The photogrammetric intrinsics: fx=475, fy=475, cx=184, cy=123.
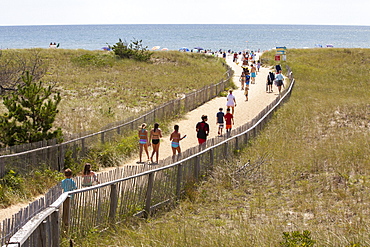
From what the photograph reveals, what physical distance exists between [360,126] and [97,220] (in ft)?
49.7

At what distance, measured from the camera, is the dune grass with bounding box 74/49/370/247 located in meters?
6.99

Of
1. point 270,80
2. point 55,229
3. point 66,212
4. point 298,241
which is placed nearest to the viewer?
point 298,241

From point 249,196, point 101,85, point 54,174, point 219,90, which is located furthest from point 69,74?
point 249,196

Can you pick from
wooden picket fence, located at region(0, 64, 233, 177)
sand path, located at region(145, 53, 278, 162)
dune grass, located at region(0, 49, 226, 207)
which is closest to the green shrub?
dune grass, located at region(0, 49, 226, 207)

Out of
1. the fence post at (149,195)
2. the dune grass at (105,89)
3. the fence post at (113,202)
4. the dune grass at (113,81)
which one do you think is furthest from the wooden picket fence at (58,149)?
the fence post at (113,202)

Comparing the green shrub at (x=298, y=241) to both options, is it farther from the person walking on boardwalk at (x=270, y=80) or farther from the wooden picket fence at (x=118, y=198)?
the person walking on boardwalk at (x=270, y=80)

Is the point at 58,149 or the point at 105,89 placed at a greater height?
the point at 58,149

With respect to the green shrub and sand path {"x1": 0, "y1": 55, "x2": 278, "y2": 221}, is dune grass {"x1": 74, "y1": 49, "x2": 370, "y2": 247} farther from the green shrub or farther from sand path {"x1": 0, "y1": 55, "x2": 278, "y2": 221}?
sand path {"x1": 0, "y1": 55, "x2": 278, "y2": 221}

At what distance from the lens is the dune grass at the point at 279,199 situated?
6.99 m

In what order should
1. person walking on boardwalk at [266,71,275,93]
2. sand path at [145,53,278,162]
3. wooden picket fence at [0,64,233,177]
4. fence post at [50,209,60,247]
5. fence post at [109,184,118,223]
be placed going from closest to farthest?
fence post at [50,209,60,247] → fence post at [109,184,118,223] → wooden picket fence at [0,64,233,177] → sand path at [145,53,278,162] → person walking on boardwalk at [266,71,275,93]

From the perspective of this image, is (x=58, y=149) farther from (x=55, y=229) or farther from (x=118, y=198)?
(x=55, y=229)

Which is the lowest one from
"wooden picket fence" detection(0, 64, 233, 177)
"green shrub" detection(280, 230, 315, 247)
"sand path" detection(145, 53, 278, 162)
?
"sand path" detection(145, 53, 278, 162)

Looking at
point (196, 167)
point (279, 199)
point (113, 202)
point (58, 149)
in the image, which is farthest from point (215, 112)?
point (113, 202)

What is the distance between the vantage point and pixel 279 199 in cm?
969
